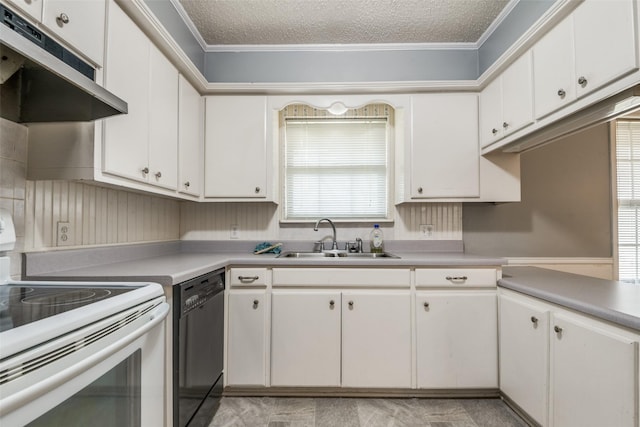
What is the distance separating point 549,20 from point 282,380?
8.08 feet

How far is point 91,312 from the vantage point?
2.47ft

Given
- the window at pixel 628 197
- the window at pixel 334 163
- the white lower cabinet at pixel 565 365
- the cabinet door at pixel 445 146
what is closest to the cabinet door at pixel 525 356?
the white lower cabinet at pixel 565 365

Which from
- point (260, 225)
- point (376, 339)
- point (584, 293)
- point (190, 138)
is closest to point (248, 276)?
point (260, 225)

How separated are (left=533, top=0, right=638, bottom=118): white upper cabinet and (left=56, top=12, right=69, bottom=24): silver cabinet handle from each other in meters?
2.05

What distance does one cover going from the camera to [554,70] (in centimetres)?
149

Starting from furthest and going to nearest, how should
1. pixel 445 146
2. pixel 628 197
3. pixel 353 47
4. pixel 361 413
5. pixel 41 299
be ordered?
pixel 628 197 → pixel 353 47 → pixel 445 146 → pixel 361 413 → pixel 41 299

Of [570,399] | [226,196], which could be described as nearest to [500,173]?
[570,399]

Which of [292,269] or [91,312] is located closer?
[91,312]

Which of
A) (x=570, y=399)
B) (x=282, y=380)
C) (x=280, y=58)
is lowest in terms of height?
(x=282, y=380)

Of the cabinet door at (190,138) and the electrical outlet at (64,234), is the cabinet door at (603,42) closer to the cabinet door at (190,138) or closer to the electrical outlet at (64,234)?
the cabinet door at (190,138)

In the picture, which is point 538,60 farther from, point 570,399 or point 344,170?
point 570,399

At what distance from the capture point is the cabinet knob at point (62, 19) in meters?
1.03

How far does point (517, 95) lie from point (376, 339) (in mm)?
1720

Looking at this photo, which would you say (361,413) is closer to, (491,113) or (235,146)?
(235,146)
